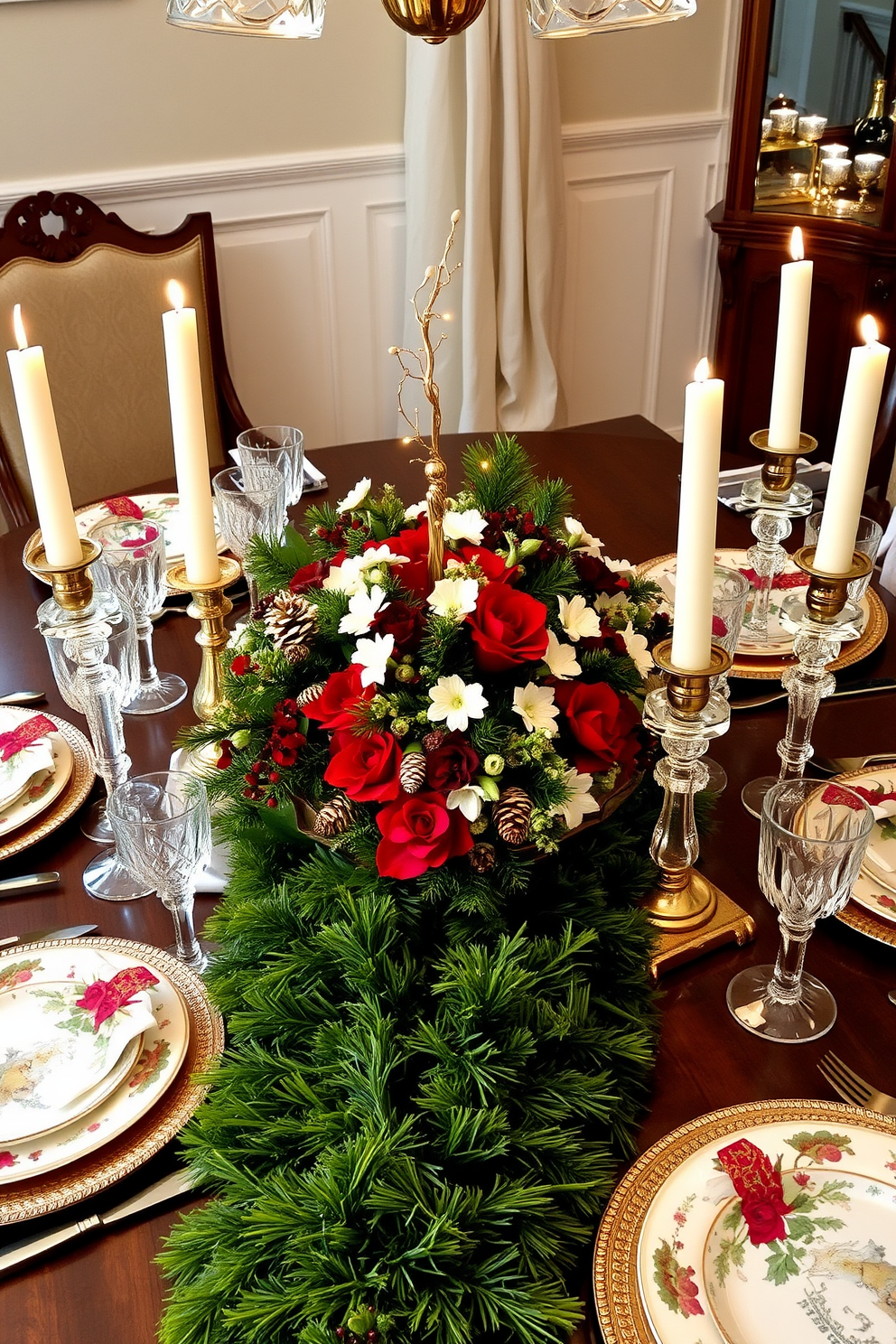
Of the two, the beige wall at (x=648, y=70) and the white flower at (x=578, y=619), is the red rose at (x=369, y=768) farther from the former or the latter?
the beige wall at (x=648, y=70)

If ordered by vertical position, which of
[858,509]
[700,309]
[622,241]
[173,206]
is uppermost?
[858,509]

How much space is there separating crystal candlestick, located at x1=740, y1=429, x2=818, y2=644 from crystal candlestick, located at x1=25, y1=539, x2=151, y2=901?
1.97ft

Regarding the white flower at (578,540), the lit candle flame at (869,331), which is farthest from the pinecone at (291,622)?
the lit candle flame at (869,331)

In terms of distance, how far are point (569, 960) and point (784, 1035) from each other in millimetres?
183

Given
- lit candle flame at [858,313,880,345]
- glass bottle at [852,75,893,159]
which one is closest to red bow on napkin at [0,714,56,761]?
lit candle flame at [858,313,880,345]

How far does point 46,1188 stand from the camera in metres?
0.72

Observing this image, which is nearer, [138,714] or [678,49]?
[138,714]

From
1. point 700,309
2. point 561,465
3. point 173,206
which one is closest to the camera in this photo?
point 561,465

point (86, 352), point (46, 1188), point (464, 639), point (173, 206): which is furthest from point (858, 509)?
point (173, 206)

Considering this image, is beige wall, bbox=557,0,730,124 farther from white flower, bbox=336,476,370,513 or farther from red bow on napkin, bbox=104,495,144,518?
white flower, bbox=336,476,370,513

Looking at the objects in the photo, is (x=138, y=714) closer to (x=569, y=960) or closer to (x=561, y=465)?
(x=569, y=960)

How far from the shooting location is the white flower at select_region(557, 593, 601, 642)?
0.81 meters

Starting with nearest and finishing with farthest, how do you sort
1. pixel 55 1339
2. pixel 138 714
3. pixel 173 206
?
pixel 55 1339, pixel 138 714, pixel 173 206

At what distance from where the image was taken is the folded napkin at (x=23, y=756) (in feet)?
3.54
